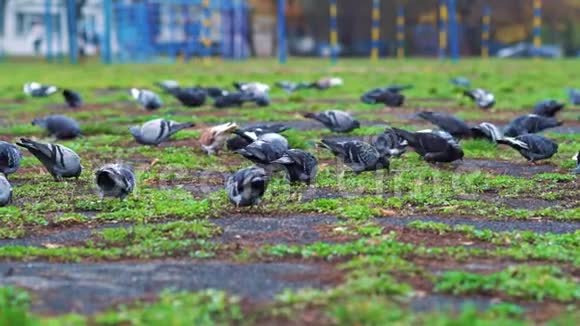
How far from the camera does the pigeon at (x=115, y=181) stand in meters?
6.09

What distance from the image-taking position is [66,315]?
372 centimetres

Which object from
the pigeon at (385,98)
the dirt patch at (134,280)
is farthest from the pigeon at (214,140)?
the pigeon at (385,98)

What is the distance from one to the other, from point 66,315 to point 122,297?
13.4 inches

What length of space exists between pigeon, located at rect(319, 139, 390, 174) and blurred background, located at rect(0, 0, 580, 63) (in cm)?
2477

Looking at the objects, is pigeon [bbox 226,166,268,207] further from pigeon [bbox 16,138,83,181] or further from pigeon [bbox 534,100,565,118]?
pigeon [bbox 534,100,565,118]

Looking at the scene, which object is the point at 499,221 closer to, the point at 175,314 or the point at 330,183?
the point at 330,183

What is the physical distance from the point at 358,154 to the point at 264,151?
0.78m

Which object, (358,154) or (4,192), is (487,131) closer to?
(358,154)

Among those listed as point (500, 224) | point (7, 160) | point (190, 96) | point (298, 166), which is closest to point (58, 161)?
point (7, 160)

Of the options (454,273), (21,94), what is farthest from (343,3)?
(454,273)

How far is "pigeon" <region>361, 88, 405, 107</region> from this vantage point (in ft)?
42.4

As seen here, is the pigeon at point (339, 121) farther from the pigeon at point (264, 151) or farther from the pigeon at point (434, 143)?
the pigeon at point (264, 151)

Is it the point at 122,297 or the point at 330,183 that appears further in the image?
the point at 330,183

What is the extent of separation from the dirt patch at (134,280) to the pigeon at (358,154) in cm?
254
